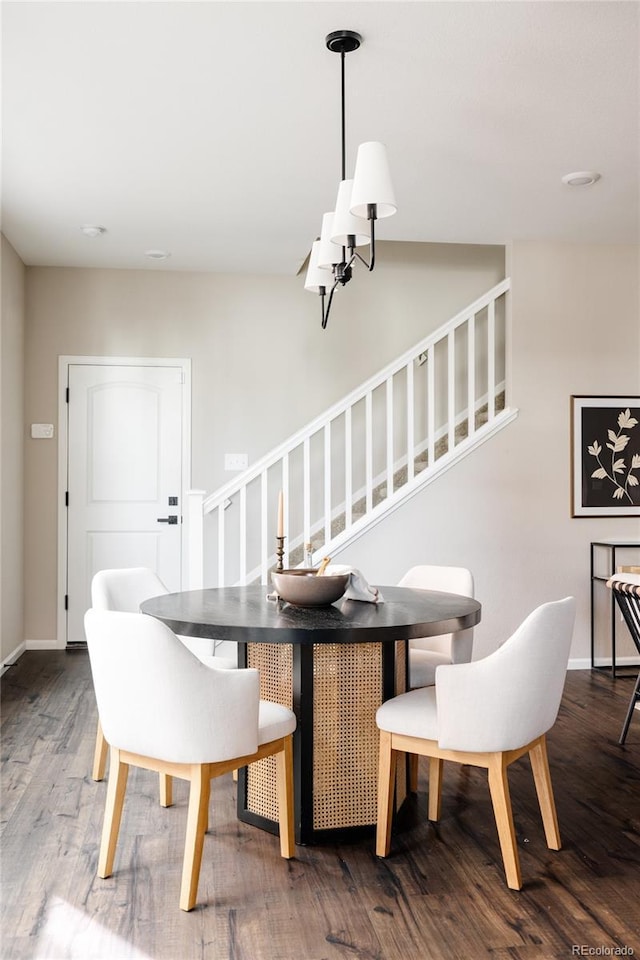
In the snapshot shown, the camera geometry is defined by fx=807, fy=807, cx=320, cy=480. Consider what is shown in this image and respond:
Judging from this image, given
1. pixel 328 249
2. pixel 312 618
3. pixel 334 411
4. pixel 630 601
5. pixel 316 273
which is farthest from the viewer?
pixel 334 411

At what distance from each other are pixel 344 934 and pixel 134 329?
181 inches

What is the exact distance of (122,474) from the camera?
5785 mm

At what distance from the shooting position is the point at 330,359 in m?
5.96

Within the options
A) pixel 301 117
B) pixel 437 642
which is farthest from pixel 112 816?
pixel 301 117

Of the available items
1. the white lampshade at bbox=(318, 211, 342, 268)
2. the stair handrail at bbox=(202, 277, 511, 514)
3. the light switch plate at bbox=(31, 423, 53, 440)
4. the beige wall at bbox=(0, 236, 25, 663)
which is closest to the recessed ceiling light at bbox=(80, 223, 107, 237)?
the beige wall at bbox=(0, 236, 25, 663)

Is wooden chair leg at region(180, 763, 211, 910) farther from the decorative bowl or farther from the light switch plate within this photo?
the light switch plate

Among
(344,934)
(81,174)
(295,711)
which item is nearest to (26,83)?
(81,174)

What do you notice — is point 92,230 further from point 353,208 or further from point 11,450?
point 353,208

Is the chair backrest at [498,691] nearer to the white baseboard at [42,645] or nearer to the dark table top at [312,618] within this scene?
the dark table top at [312,618]

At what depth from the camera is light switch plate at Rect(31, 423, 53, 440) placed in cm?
568

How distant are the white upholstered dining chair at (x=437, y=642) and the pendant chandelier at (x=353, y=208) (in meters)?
1.35

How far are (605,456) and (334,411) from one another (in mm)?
1813

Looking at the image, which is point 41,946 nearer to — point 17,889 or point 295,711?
point 17,889

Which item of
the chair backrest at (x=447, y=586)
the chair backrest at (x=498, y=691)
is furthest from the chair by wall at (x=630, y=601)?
the chair backrest at (x=498, y=691)
